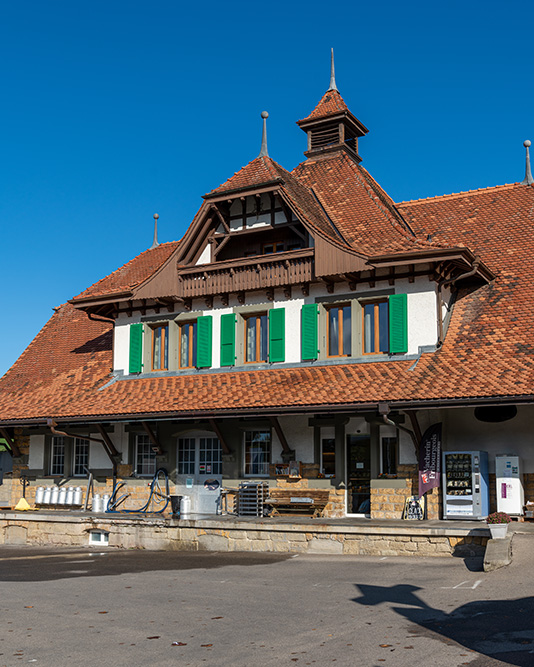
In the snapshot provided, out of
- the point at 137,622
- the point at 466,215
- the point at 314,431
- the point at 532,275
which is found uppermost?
the point at 466,215

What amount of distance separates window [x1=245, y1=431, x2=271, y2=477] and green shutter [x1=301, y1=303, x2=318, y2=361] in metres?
2.12

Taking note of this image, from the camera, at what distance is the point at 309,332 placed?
18.9 m

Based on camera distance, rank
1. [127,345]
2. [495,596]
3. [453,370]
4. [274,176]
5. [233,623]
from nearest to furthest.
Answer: [233,623] < [495,596] < [453,370] < [274,176] < [127,345]

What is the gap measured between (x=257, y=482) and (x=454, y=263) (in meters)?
6.64

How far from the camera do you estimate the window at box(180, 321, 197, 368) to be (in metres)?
20.8

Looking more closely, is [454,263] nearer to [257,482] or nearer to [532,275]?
[532,275]

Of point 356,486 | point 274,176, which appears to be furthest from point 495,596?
point 274,176

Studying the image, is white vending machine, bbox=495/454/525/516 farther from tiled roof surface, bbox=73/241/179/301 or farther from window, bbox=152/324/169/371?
tiled roof surface, bbox=73/241/179/301

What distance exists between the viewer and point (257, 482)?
18109 mm

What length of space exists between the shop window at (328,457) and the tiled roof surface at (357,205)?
4.40m

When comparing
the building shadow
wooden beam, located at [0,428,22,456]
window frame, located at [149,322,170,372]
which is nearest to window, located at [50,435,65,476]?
wooden beam, located at [0,428,22,456]

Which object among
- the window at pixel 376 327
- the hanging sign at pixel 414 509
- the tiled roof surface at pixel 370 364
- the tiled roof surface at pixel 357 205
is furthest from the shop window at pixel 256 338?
the hanging sign at pixel 414 509

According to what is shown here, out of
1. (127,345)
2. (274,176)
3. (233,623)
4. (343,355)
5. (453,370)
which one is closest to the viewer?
(233,623)

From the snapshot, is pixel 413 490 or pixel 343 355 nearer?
pixel 413 490
